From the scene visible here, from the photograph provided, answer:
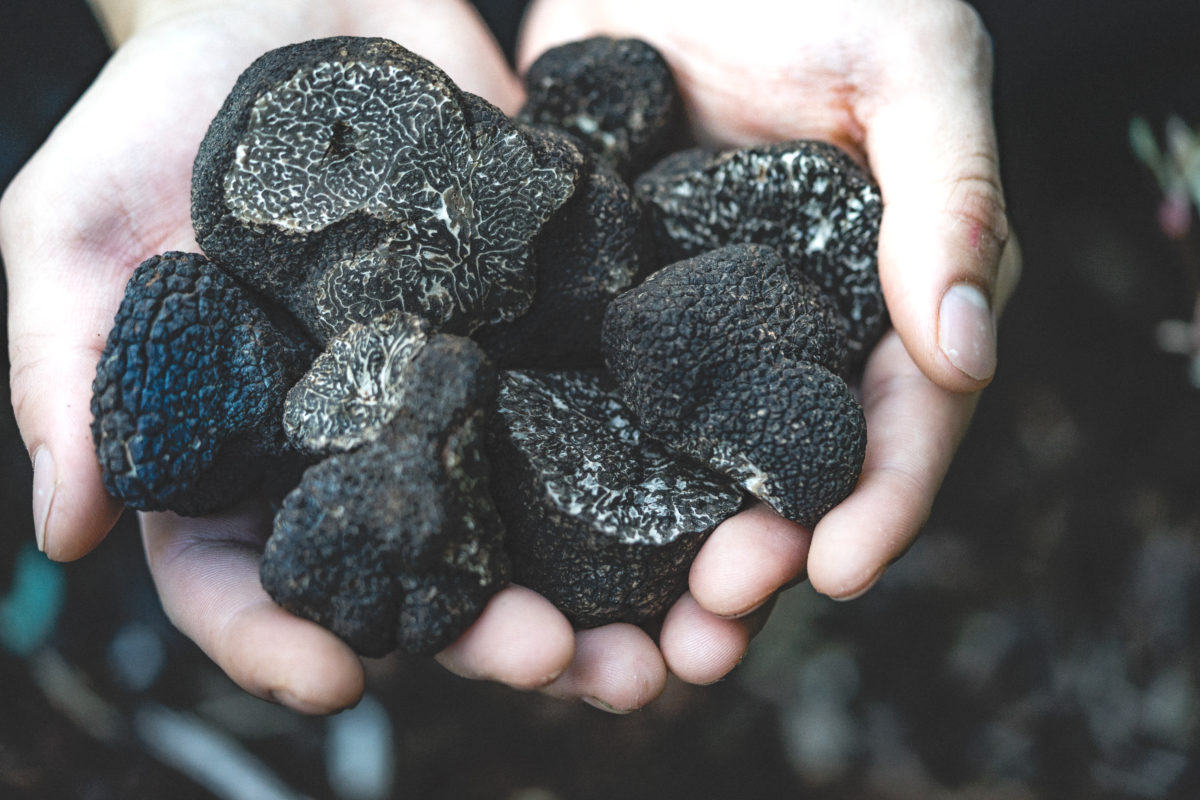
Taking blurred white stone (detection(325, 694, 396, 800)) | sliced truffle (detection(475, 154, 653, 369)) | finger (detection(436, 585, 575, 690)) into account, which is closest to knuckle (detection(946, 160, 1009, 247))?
sliced truffle (detection(475, 154, 653, 369))

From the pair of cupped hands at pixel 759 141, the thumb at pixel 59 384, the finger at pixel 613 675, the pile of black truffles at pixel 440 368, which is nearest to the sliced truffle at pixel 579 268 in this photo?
the pile of black truffles at pixel 440 368

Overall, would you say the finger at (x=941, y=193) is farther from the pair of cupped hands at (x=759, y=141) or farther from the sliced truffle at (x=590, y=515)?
the sliced truffle at (x=590, y=515)

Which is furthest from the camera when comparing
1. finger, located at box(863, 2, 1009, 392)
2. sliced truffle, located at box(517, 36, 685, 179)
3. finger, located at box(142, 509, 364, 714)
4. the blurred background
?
the blurred background

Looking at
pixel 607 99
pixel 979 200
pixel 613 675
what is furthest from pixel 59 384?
pixel 979 200

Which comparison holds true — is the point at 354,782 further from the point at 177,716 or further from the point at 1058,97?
the point at 1058,97

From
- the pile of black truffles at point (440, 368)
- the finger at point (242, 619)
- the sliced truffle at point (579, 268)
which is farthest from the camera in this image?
the sliced truffle at point (579, 268)

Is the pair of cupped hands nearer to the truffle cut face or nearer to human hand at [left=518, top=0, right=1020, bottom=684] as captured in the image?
human hand at [left=518, top=0, right=1020, bottom=684]
